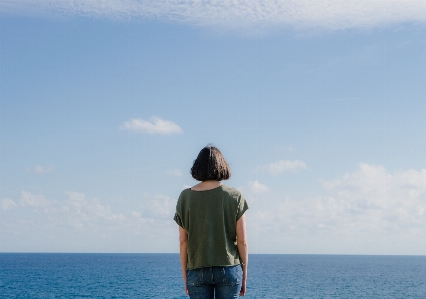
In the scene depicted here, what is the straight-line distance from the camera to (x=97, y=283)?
253ft

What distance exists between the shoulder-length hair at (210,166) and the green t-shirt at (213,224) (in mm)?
99

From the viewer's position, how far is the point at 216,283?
3881mm

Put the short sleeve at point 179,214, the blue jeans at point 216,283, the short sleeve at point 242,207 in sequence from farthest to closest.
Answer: the short sleeve at point 179,214, the short sleeve at point 242,207, the blue jeans at point 216,283

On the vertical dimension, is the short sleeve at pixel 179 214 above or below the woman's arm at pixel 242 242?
above

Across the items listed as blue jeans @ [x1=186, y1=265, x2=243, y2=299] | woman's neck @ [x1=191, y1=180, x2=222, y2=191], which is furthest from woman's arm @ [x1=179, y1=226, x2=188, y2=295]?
woman's neck @ [x1=191, y1=180, x2=222, y2=191]

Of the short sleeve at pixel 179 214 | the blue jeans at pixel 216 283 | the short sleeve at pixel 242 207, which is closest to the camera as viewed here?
the blue jeans at pixel 216 283

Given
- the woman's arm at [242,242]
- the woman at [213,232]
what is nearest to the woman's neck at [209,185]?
the woman at [213,232]

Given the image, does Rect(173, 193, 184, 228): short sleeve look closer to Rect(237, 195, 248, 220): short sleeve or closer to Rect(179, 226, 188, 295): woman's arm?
Rect(179, 226, 188, 295): woman's arm

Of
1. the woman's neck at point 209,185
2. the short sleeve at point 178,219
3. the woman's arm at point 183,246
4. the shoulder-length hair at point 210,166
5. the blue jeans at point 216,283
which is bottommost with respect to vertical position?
the blue jeans at point 216,283

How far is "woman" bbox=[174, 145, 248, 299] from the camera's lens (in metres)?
3.89

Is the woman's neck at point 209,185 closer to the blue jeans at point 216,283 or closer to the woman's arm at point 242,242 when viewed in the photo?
the woman's arm at point 242,242

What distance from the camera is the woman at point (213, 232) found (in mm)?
3889

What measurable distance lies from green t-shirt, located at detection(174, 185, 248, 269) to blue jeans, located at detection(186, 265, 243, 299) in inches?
1.9

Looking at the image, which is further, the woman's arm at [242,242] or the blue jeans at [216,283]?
the woman's arm at [242,242]
